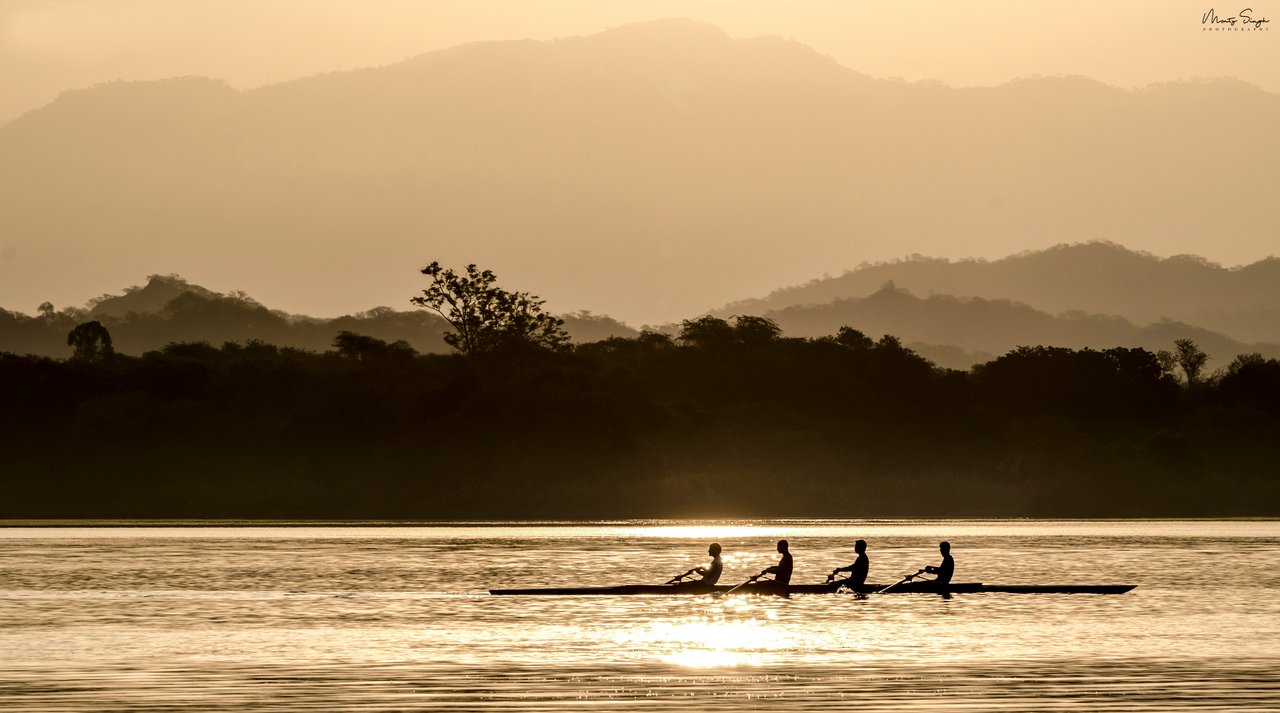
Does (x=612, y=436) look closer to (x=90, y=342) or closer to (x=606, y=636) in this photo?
(x=90, y=342)

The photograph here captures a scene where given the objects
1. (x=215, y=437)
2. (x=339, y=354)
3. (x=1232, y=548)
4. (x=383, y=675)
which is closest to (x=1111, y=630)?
(x=383, y=675)

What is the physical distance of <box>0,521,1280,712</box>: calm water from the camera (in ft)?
104

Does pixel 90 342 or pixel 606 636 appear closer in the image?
pixel 606 636

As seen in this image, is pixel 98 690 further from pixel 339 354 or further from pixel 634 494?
pixel 339 354

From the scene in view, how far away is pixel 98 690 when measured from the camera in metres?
32.4

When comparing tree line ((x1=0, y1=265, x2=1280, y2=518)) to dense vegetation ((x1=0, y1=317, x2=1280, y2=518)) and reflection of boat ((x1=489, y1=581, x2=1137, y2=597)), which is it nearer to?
dense vegetation ((x1=0, y1=317, x2=1280, y2=518))

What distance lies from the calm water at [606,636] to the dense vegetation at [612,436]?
51.7 meters

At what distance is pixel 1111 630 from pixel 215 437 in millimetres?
100346

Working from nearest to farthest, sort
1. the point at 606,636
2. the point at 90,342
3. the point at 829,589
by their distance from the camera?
the point at 606,636 < the point at 829,589 < the point at 90,342

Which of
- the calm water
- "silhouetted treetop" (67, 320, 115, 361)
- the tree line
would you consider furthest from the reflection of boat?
"silhouetted treetop" (67, 320, 115, 361)

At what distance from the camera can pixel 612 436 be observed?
5295 inches

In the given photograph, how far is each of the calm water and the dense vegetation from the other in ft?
169

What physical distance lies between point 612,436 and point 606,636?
302 ft

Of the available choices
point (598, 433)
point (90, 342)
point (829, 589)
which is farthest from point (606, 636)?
point (90, 342)
